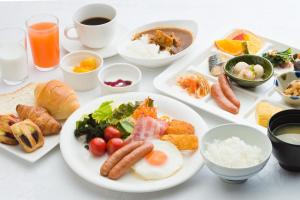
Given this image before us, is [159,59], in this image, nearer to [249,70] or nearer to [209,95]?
[209,95]

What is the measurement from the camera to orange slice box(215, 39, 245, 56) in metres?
3.04

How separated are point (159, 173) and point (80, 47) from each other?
3.53 feet

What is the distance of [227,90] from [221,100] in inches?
3.0

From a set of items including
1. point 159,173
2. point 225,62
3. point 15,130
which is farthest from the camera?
point 225,62

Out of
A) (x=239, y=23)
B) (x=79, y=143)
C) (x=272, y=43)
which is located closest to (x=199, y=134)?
(x=79, y=143)

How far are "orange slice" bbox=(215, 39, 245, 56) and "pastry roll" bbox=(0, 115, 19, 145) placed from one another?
112 centimetres

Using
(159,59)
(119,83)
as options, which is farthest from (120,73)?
(159,59)

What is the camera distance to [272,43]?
10.2 ft

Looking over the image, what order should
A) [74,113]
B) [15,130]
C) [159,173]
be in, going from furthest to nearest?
[74,113], [15,130], [159,173]

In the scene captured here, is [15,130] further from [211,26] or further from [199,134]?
[211,26]

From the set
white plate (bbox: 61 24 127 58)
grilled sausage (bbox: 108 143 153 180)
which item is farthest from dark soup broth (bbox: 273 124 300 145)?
white plate (bbox: 61 24 127 58)

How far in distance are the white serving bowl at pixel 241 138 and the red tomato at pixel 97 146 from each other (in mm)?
398

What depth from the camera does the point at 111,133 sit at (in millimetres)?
2449

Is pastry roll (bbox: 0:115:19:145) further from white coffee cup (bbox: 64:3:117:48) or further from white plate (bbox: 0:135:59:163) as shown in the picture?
white coffee cup (bbox: 64:3:117:48)
